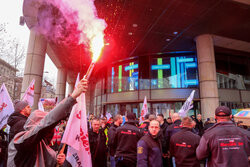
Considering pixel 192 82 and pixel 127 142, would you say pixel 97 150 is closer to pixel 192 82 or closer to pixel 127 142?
pixel 127 142

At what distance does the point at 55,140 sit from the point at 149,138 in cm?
370

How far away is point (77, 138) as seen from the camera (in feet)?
9.55

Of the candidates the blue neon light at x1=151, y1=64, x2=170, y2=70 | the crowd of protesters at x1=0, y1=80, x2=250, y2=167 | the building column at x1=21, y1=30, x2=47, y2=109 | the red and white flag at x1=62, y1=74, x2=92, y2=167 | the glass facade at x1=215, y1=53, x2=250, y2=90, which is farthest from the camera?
the blue neon light at x1=151, y1=64, x2=170, y2=70

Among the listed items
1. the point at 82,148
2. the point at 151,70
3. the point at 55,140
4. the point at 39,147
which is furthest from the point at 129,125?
the point at 151,70

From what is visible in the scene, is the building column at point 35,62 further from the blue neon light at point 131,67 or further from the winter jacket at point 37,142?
the winter jacket at point 37,142

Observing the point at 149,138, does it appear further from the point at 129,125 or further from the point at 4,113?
the point at 4,113

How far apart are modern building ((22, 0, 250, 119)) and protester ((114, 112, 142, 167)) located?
9150 millimetres

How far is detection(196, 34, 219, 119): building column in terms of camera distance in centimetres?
1647

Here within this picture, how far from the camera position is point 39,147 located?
1.87 metres

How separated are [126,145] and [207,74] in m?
15.0

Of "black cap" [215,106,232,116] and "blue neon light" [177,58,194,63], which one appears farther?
"blue neon light" [177,58,194,63]

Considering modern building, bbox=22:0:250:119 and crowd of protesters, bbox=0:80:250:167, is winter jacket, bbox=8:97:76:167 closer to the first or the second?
crowd of protesters, bbox=0:80:250:167

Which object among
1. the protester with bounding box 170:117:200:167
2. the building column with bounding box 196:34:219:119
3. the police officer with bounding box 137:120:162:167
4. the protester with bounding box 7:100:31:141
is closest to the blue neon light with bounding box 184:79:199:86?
the building column with bounding box 196:34:219:119

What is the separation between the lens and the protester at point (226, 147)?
295 centimetres
